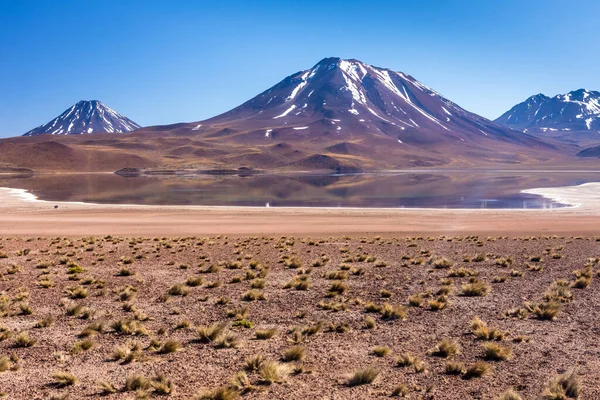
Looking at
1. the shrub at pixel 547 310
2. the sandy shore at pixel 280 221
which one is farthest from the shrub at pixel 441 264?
the sandy shore at pixel 280 221

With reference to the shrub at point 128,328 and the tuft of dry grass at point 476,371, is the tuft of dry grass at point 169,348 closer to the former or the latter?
the shrub at point 128,328

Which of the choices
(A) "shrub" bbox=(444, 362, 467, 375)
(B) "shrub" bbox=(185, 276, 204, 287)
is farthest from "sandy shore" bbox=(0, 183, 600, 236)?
(A) "shrub" bbox=(444, 362, 467, 375)

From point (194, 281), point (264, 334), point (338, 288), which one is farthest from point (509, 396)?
point (194, 281)

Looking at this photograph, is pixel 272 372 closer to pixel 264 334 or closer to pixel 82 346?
pixel 264 334

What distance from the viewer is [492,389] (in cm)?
725

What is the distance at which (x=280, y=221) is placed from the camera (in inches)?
1313

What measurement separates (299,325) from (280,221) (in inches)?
906

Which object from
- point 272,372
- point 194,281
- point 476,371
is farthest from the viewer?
point 194,281

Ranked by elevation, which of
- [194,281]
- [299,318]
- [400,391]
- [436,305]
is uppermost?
[194,281]

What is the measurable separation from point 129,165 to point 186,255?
5966 inches

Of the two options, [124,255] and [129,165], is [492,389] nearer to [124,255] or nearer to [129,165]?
[124,255]

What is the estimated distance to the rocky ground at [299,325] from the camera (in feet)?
24.2

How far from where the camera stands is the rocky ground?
739 cm

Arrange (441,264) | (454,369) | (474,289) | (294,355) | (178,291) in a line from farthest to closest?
(441,264) < (178,291) < (474,289) < (294,355) < (454,369)
